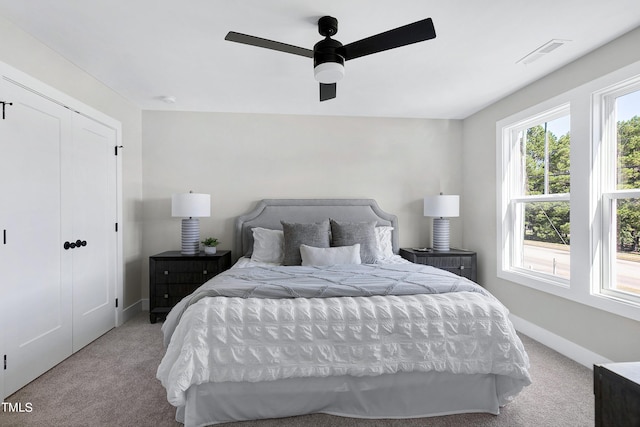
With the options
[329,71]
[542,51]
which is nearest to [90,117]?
[329,71]

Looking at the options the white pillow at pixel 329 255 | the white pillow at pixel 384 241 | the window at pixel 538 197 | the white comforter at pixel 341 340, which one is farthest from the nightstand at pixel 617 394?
the white pillow at pixel 384 241

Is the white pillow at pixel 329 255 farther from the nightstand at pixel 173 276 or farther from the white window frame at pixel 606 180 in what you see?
the white window frame at pixel 606 180

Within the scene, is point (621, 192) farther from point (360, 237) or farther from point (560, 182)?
point (360, 237)

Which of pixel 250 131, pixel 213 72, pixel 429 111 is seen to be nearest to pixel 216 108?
pixel 250 131

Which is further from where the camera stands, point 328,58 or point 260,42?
point 328,58

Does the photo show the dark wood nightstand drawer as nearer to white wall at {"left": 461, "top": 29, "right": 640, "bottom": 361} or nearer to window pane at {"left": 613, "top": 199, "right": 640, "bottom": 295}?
white wall at {"left": 461, "top": 29, "right": 640, "bottom": 361}

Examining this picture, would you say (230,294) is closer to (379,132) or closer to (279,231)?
(279,231)

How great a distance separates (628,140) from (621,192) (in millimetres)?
400

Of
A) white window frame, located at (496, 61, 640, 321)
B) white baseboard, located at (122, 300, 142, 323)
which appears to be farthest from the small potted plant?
white window frame, located at (496, 61, 640, 321)

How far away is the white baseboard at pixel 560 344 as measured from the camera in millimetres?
2526

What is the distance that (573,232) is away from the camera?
2.72 m

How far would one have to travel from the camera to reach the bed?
1.79 meters

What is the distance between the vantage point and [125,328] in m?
3.40

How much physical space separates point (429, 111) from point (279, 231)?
8.02 feet
